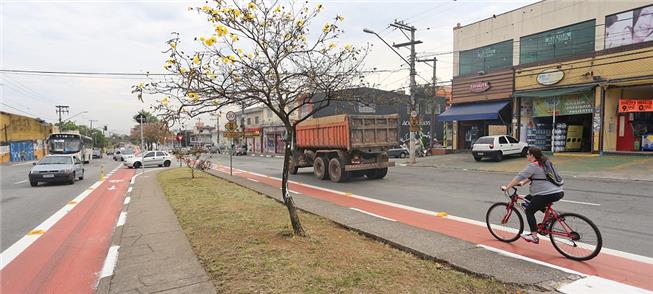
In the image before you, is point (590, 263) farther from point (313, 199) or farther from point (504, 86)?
point (504, 86)

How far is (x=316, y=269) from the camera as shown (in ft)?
15.2

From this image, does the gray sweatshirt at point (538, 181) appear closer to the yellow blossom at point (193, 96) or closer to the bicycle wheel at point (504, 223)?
the bicycle wheel at point (504, 223)

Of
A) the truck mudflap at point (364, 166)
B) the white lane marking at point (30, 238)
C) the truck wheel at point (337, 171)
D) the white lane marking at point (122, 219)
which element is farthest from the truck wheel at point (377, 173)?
the white lane marking at point (30, 238)

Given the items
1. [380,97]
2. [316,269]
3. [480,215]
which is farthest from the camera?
[480,215]

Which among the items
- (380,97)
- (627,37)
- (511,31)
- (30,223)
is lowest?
(30,223)

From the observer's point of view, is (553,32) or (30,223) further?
(553,32)

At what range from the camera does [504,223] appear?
6312 mm

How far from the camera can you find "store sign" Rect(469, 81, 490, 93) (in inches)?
1057

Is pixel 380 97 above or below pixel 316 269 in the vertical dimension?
above

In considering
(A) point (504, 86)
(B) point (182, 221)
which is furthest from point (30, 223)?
(A) point (504, 86)

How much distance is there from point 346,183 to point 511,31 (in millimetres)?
18764

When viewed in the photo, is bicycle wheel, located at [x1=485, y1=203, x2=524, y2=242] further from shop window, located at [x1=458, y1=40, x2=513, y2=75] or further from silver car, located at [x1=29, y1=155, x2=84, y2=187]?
shop window, located at [x1=458, y1=40, x2=513, y2=75]

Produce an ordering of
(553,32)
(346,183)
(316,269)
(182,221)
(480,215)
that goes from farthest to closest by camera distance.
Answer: (553,32) < (346,183) < (480,215) < (182,221) < (316,269)

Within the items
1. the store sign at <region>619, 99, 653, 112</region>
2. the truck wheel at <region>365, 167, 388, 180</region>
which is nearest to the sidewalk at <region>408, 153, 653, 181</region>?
the store sign at <region>619, 99, 653, 112</region>
